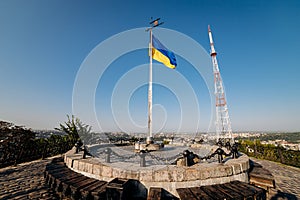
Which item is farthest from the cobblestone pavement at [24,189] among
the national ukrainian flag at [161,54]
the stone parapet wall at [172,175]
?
the national ukrainian flag at [161,54]

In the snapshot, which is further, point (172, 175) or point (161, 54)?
point (161, 54)

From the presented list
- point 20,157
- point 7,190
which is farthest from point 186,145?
point 20,157

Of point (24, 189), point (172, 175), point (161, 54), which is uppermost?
point (161, 54)

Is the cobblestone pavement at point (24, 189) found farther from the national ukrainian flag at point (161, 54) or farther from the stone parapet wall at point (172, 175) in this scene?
the national ukrainian flag at point (161, 54)

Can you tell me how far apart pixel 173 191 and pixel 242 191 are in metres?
1.57

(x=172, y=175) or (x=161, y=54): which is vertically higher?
(x=161, y=54)

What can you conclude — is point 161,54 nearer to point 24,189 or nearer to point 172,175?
point 172,175

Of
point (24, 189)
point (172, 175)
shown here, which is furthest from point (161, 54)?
point (24, 189)

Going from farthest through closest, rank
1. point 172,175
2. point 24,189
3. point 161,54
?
point 161,54 < point 24,189 < point 172,175

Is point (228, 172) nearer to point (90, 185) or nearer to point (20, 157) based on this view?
point (90, 185)

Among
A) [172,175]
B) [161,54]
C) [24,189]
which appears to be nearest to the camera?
[172,175]

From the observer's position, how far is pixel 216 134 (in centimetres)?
3019

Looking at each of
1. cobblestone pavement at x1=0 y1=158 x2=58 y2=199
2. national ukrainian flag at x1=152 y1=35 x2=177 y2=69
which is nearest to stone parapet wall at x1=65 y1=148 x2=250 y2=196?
cobblestone pavement at x1=0 y1=158 x2=58 y2=199

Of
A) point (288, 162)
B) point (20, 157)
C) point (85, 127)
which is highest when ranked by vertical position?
point (85, 127)
